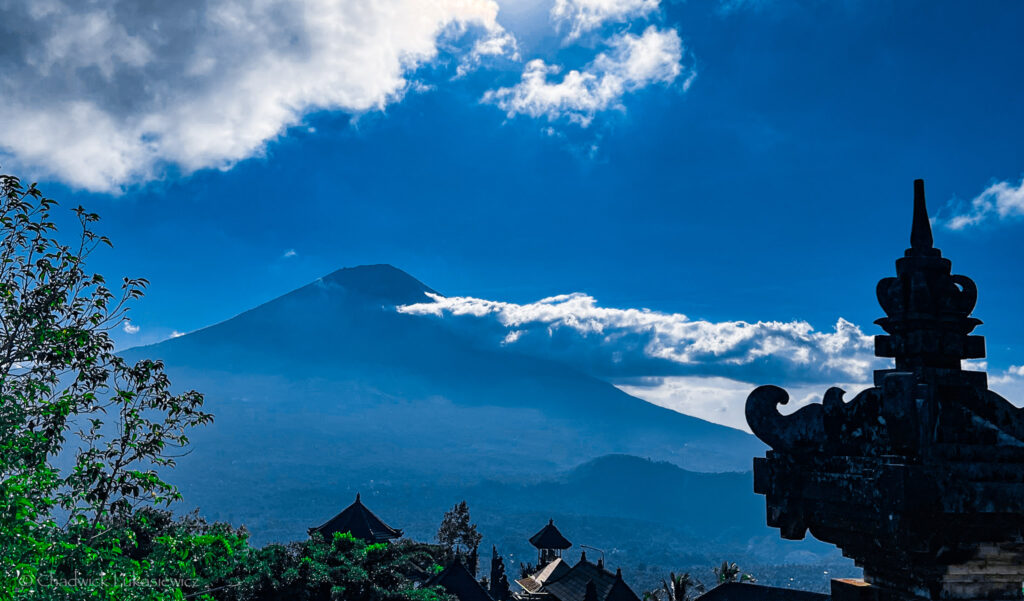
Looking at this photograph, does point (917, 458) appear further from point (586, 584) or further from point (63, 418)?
point (586, 584)

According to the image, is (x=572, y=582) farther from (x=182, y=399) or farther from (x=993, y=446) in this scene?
(x=993, y=446)

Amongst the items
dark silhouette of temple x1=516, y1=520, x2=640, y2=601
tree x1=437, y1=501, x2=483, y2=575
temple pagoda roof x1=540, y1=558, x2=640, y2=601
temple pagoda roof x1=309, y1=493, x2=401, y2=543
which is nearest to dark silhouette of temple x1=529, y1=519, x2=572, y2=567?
dark silhouette of temple x1=516, y1=520, x2=640, y2=601

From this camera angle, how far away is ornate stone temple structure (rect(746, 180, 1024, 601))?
4305 millimetres

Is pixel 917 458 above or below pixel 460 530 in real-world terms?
above

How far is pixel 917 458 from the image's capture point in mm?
4348

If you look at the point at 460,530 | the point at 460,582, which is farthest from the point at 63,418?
the point at 460,530

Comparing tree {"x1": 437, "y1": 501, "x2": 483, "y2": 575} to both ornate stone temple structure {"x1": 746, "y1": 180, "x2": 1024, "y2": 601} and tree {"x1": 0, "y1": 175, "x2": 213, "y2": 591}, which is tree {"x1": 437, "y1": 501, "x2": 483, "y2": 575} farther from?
ornate stone temple structure {"x1": 746, "y1": 180, "x2": 1024, "y2": 601}

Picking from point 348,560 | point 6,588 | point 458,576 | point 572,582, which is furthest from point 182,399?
point 572,582

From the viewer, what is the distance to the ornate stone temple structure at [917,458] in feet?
14.1

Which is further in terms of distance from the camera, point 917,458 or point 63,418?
point 63,418

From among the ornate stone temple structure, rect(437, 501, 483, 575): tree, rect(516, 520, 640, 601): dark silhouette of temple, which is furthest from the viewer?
rect(437, 501, 483, 575): tree

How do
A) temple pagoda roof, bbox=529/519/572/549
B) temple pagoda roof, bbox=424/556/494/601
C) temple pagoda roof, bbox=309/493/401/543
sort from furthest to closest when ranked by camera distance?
temple pagoda roof, bbox=529/519/572/549, temple pagoda roof, bbox=309/493/401/543, temple pagoda roof, bbox=424/556/494/601

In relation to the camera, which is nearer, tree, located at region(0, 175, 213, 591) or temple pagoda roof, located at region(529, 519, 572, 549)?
tree, located at region(0, 175, 213, 591)

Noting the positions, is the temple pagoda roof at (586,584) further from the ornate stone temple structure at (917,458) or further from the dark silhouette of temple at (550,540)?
the ornate stone temple structure at (917,458)
